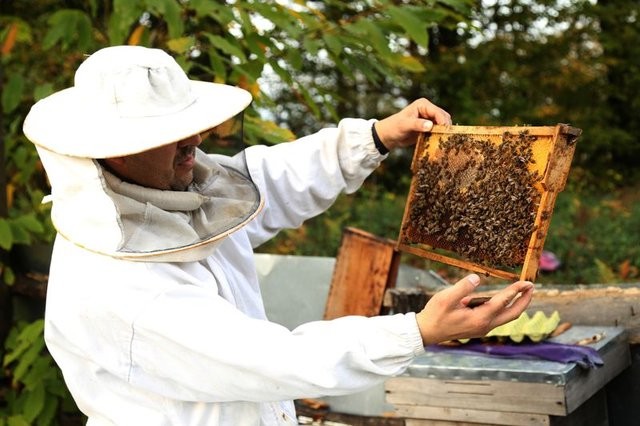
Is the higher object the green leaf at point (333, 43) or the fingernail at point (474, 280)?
the green leaf at point (333, 43)

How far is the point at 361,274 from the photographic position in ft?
14.0

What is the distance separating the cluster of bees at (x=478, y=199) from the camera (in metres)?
2.37

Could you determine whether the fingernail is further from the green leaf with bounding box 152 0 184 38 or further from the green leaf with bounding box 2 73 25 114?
the green leaf with bounding box 2 73 25 114

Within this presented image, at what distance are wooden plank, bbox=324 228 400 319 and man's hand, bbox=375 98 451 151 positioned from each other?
145 cm

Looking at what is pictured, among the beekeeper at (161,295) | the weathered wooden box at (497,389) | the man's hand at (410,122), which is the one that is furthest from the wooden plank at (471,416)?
the beekeeper at (161,295)

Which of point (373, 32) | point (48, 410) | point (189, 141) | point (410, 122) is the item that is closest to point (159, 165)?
point (189, 141)

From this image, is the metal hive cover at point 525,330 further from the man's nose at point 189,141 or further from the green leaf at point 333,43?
the man's nose at point 189,141

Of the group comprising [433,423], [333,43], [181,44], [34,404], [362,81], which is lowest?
[362,81]

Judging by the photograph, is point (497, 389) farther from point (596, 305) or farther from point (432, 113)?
point (432, 113)

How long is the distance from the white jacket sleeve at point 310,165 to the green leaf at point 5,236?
1.40m

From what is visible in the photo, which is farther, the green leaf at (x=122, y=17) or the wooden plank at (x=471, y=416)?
the green leaf at (x=122, y=17)

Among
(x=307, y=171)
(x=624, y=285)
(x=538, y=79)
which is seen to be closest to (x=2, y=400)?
(x=307, y=171)

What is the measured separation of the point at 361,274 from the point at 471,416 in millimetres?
1163

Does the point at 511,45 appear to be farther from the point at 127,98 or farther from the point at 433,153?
the point at 127,98
